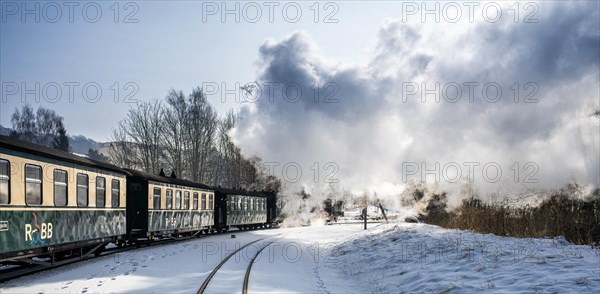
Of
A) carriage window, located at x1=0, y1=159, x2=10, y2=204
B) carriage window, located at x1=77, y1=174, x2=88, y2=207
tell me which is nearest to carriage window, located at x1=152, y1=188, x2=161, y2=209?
carriage window, located at x1=77, y1=174, x2=88, y2=207

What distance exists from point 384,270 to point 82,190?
8.21 meters

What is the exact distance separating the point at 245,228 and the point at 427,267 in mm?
24375

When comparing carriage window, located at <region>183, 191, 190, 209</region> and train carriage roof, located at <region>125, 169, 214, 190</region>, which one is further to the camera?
carriage window, located at <region>183, 191, 190, 209</region>

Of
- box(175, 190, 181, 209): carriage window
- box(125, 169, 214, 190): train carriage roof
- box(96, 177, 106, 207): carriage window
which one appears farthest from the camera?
box(175, 190, 181, 209): carriage window

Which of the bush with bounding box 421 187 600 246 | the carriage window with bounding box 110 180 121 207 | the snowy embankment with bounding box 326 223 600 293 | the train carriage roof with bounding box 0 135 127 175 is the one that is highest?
the train carriage roof with bounding box 0 135 127 175

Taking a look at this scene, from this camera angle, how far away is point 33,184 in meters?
10.7

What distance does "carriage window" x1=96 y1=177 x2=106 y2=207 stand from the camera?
1418 centimetres

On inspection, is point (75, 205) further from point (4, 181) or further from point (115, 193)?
point (4, 181)

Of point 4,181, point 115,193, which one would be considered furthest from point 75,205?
point 4,181

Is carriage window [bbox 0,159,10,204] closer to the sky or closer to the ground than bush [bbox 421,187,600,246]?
closer to the sky

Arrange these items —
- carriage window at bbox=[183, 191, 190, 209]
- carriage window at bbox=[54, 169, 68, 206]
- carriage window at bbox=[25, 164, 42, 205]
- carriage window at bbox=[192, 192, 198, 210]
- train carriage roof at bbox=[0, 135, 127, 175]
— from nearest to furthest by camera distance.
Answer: train carriage roof at bbox=[0, 135, 127, 175]
carriage window at bbox=[25, 164, 42, 205]
carriage window at bbox=[54, 169, 68, 206]
carriage window at bbox=[183, 191, 190, 209]
carriage window at bbox=[192, 192, 198, 210]

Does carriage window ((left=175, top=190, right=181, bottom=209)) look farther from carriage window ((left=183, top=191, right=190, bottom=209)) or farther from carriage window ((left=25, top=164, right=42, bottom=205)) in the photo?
carriage window ((left=25, top=164, right=42, bottom=205))

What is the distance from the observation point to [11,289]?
9336mm

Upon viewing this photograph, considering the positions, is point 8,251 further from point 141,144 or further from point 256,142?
point 141,144
